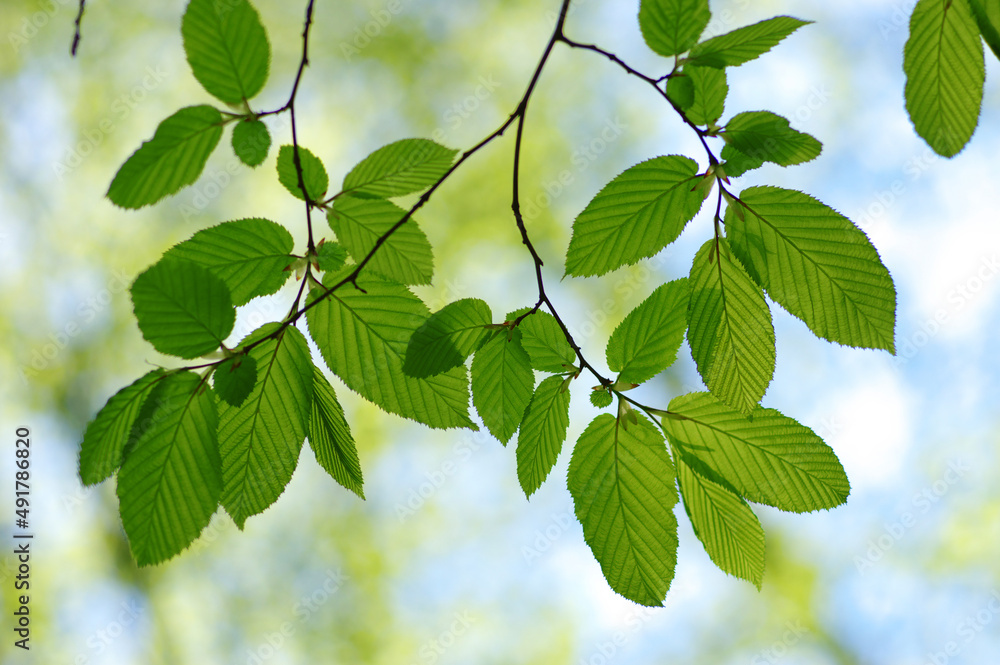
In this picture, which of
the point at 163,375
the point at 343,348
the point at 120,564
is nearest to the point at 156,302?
the point at 163,375

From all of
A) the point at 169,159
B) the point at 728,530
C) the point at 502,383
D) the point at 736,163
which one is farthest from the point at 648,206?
the point at 169,159

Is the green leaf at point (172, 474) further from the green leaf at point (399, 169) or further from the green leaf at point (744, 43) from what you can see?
the green leaf at point (744, 43)

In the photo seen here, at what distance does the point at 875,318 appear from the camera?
0.55 meters

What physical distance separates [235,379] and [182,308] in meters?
0.08

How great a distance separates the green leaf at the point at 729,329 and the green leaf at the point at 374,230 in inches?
11.5

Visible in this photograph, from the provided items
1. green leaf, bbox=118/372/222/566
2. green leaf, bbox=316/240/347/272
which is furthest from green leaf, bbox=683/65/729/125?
green leaf, bbox=118/372/222/566

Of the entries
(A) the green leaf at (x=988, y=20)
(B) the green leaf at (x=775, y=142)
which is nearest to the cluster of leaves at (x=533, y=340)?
(B) the green leaf at (x=775, y=142)

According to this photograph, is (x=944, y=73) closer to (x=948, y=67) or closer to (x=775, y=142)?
(x=948, y=67)

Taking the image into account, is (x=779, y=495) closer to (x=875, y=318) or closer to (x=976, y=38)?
(x=875, y=318)

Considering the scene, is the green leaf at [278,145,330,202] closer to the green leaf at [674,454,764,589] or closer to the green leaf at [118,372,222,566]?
the green leaf at [118,372,222,566]

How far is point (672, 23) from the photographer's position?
1.82ft

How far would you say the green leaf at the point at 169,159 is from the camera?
0.57 metres

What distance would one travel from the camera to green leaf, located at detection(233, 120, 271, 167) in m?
0.64

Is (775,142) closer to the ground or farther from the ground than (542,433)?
farther from the ground
